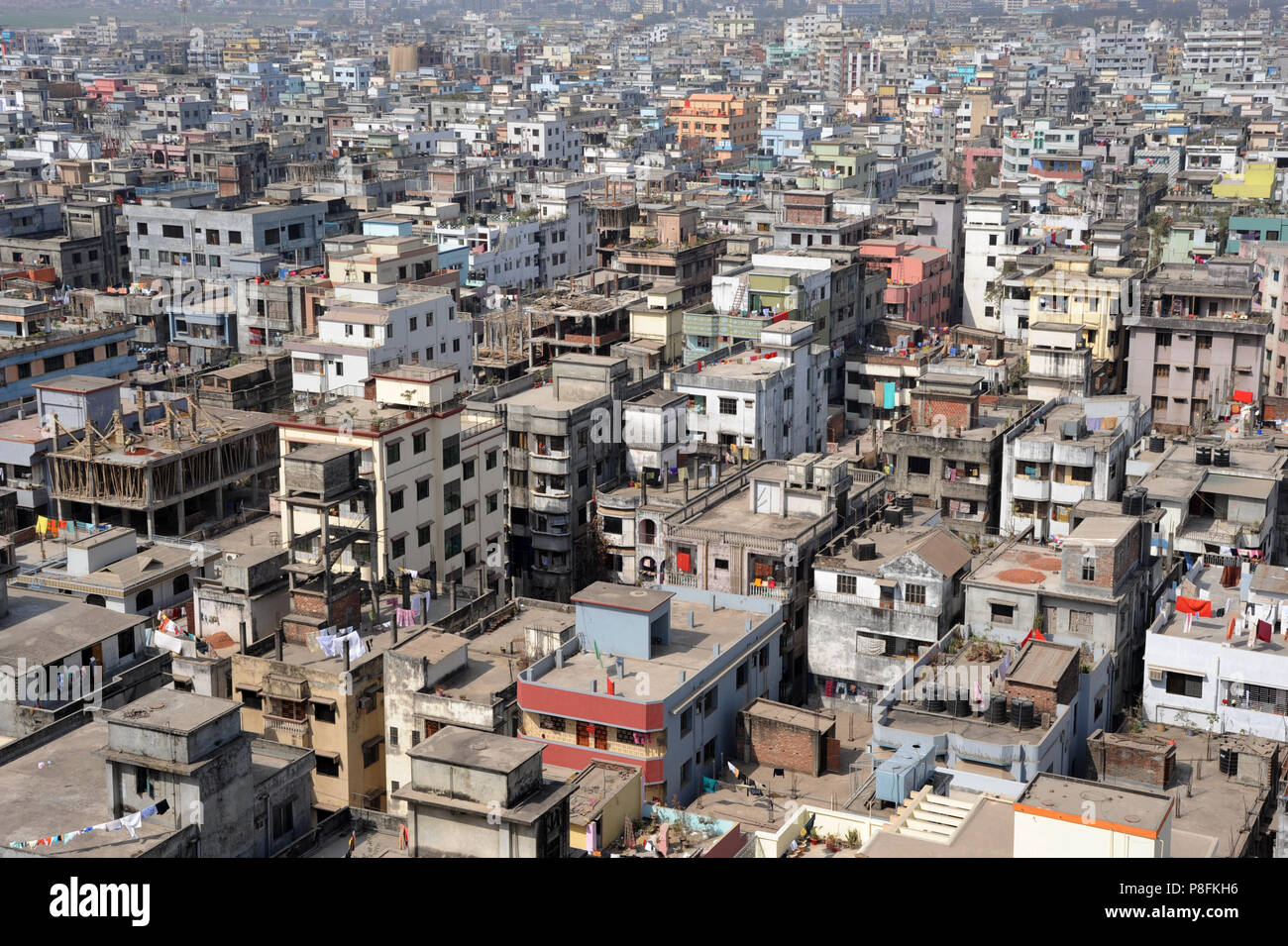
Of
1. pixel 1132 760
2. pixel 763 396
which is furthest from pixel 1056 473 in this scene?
pixel 1132 760

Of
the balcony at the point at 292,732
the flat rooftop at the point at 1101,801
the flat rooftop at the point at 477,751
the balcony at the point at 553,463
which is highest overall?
the flat rooftop at the point at 477,751

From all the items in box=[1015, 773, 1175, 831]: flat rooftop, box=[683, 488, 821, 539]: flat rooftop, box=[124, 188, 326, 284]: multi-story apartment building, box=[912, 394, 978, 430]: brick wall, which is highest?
box=[124, 188, 326, 284]: multi-story apartment building

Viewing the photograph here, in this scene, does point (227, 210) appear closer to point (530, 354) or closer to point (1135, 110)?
point (530, 354)

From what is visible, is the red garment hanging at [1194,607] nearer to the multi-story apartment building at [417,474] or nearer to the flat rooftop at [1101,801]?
the flat rooftop at [1101,801]

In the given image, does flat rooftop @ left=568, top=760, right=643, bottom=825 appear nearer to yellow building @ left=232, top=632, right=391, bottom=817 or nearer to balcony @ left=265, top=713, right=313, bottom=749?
yellow building @ left=232, top=632, right=391, bottom=817

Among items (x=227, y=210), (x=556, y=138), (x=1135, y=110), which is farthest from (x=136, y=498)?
(x=1135, y=110)

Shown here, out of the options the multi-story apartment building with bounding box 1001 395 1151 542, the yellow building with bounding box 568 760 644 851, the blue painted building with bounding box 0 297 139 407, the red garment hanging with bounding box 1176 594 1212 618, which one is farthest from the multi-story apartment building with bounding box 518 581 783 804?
the blue painted building with bounding box 0 297 139 407

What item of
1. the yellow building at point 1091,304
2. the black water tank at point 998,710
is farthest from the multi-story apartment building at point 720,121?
the black water tank at point 998,710
